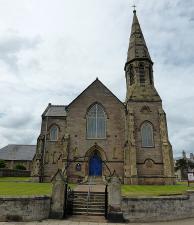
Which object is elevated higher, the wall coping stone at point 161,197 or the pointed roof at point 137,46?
the pointed roof at point 137,46

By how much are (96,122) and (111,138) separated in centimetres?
313

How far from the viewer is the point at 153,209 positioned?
1362 centimetres

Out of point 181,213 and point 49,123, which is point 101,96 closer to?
point 49,123

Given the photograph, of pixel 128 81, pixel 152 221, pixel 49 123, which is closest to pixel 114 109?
pixel 128 81

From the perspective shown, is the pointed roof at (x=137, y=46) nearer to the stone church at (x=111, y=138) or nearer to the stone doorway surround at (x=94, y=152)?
the stone church at (x=111, y=138)

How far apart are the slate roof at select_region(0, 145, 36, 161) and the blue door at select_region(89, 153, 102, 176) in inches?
1299

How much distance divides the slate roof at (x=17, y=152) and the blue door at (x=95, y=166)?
3301cm

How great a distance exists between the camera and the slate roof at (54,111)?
1458 inches

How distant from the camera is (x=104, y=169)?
30016mm

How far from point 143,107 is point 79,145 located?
34.7 feet

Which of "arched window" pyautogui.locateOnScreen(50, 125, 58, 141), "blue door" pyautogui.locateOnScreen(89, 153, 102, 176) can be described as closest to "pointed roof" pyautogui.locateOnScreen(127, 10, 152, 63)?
"arched window" pyautogui.locateOnScreen(50, 125, 58, 141)

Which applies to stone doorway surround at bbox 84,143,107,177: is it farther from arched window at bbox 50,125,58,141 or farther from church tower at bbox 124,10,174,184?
arched window at bbox 50,125,58,141

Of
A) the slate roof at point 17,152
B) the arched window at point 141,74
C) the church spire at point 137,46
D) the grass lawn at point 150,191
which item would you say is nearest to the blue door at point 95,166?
the grass lawn at point 150,191

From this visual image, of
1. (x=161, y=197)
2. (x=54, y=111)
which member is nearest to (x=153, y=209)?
(x=161, y=197)
